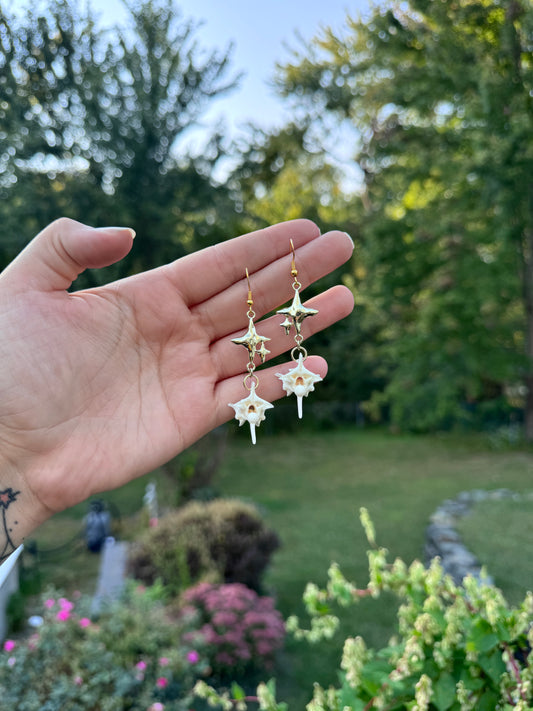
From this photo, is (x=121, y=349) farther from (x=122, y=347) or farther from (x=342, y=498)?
(x=342, y=498)

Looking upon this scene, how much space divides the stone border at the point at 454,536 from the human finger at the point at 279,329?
9.64 feet

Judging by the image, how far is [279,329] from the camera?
1721 mm

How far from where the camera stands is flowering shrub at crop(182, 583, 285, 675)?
371cm

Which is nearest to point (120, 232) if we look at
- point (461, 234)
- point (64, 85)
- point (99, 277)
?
point (64, 85)

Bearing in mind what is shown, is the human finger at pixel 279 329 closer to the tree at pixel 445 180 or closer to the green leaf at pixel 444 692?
the green leaf at pixel 444 692

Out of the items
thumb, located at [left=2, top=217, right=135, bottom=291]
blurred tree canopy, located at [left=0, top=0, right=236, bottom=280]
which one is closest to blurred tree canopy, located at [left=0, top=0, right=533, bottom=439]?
blurred tree canopy, located at [left=0, top=0, right=236, bottom=280]

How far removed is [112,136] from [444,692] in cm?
631

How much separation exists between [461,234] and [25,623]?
9.85 m

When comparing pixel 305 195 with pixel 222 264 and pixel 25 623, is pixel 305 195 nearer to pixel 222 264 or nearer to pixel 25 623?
pixel 25 623

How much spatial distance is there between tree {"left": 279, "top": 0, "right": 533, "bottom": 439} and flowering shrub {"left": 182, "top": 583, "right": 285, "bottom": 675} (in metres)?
8.07

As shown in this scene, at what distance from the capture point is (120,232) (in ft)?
4.74

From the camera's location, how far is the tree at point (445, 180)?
31.6 feet

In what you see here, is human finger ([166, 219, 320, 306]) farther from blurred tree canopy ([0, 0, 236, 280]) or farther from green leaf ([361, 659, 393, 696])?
blurred tree canopy ([0, 0, 236, 280])

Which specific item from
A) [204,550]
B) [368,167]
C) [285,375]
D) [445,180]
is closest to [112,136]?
[204,550]
